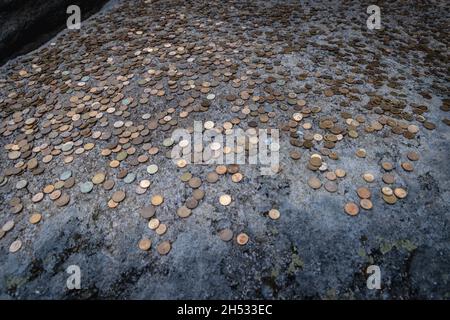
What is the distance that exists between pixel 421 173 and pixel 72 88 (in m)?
3.74

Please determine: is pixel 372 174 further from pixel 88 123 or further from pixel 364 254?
pixel 88 123

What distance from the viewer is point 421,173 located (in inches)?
101

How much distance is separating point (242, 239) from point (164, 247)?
21.9 inches

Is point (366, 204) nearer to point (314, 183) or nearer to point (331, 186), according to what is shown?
point (331, 186)

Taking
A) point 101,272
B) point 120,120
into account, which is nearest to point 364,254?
point 101,272

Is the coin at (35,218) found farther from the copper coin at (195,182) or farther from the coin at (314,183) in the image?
the coin at (314,183)

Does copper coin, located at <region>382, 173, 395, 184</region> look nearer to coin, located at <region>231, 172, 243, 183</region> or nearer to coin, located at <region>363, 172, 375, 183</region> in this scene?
coin, located at <region>363, 172, 375, 183</region>

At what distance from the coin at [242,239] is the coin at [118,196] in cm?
99

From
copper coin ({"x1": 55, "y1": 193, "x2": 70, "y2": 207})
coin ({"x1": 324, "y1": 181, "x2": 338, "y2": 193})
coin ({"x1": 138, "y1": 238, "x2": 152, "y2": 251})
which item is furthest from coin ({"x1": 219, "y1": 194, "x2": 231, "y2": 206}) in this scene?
copper coin ({"x1": 55, "y1": 193, "x2": 70, "y2": 207})

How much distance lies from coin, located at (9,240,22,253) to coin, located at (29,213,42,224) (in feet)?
0.56

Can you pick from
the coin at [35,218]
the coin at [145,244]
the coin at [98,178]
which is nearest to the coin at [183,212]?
the coin at [145,244]

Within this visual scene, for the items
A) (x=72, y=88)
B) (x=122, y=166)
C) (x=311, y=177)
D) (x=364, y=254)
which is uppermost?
(x=72, y=88)

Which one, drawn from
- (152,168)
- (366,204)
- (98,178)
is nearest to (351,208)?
(366,204)
